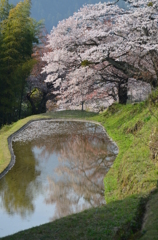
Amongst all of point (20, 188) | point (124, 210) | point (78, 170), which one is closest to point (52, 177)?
point (78, 170)

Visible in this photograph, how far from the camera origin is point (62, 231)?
446 centimetres

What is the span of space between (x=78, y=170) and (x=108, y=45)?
470 centimetres

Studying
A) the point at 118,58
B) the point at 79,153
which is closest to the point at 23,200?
the point at 79,153

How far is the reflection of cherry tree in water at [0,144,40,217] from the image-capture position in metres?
6.53

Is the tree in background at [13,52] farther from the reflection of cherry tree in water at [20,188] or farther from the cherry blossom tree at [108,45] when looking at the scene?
the reflection of cherry tree in water at [20,188]

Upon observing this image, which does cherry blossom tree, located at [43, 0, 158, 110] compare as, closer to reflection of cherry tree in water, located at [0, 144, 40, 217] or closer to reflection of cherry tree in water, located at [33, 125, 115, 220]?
reflection of cherry tree in water, located at [33, 125, 115, 220]

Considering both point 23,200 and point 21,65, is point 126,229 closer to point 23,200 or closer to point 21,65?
point 23,200

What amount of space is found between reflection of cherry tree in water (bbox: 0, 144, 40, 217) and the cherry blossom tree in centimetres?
480

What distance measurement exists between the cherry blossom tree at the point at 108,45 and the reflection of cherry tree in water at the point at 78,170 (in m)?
2.91

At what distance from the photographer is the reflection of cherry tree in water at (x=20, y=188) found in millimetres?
6530

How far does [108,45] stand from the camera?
10719mm

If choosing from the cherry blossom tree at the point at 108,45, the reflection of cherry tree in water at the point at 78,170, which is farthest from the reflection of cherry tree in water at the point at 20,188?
the cherry blossom tree at the point at 108,45

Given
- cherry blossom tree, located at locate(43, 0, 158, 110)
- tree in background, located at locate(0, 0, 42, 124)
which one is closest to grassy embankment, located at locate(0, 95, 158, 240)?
cherry blossom tree, located at locate(43, 0, 158, 110)

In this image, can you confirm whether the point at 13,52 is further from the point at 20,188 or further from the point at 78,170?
the point at 20,188
